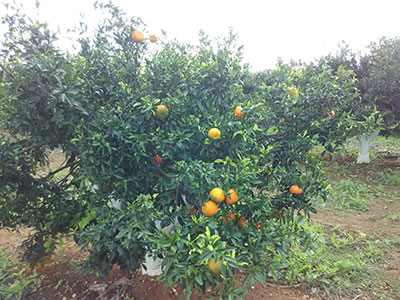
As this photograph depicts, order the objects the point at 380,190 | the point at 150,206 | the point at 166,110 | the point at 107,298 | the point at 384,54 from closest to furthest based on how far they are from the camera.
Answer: the point at 150,206 → the point at 166,110 → the point at 107,298 → the point at 380,190 → the point at 384,54

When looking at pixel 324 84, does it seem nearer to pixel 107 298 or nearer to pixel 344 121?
pixel 344 121

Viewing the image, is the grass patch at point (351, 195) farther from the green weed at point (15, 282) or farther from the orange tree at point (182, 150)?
the green weed at point (15, 282)

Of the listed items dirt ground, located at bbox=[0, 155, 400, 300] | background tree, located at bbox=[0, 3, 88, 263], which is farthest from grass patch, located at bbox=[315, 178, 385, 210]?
background tree, located at bbox=[0, 3, 88, 263]

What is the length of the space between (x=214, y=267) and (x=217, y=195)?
336 mm

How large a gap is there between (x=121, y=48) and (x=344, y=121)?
1.61 meters

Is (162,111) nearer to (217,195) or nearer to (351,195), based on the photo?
(217,195)

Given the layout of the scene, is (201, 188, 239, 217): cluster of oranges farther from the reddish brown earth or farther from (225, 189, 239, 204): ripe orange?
the reddish brown earth

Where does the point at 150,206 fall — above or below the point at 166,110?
below

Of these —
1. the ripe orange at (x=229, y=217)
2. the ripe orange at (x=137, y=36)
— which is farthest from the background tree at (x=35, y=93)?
the ripe orange at (x=229, y=217)

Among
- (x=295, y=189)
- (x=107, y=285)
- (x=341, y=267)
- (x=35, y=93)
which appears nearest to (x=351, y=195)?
(x=341, y=267)

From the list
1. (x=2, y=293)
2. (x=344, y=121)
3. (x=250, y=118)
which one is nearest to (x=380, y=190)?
(x=344, y=121)

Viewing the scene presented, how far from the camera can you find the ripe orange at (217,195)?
1367 millimetres

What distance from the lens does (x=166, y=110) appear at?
1.56m

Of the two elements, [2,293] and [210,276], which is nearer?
[210,276]
